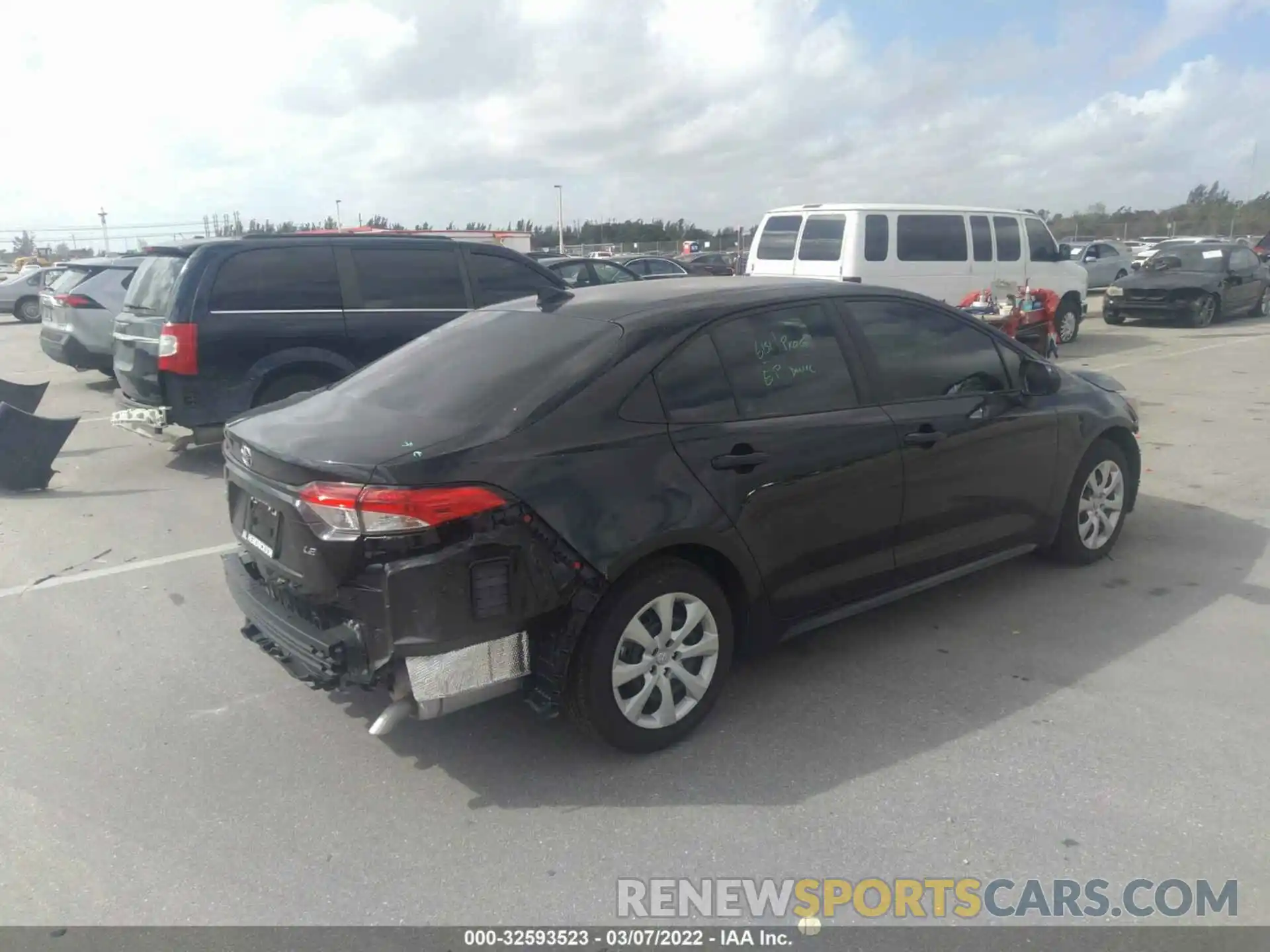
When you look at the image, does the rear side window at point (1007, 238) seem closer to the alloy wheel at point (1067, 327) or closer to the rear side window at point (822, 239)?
the alloy wheel at point (1067, 327)

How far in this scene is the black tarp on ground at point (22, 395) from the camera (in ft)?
31.0

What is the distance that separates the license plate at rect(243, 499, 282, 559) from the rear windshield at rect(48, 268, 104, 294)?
10919 mm

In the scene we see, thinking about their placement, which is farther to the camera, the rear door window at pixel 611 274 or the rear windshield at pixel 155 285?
the rear door window at pixel 611 274

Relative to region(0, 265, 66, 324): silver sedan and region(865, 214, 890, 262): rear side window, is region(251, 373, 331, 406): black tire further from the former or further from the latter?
region(0, 265, 66, 324): silver sedan

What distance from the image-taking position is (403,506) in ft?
10.3

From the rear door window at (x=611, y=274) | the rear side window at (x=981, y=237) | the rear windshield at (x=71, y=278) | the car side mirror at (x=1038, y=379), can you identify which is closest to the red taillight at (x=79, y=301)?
the rear windshield at (x=71, y=278)

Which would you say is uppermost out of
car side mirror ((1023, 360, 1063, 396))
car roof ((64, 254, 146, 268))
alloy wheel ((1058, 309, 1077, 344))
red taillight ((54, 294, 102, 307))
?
car roof ((64, 254, 146, 268))

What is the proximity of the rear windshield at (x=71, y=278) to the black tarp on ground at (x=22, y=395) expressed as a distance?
3.84 m

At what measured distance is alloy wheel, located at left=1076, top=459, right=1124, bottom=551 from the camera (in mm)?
5406

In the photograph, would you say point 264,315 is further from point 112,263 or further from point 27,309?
point 27,309

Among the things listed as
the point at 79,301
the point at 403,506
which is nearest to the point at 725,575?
the point at 403,506

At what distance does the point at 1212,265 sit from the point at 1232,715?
1844 centimetres

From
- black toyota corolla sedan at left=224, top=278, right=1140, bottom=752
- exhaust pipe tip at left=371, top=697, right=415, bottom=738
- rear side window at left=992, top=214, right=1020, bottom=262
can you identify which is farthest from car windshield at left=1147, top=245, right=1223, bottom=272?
exhaust pipe tip at left=371, top=697, right=415, bottom=738

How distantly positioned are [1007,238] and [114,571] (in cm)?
1295
